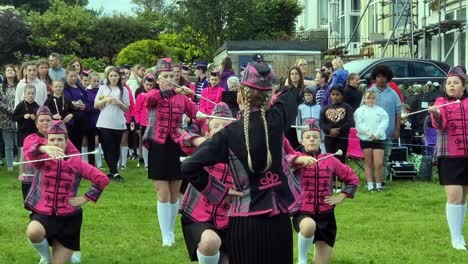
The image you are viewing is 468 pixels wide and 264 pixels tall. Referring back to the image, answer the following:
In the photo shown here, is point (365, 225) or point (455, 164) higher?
point (455, 164)

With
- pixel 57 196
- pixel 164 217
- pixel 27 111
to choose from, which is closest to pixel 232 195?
pixel 57 196

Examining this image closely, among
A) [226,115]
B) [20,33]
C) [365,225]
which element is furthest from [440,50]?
[20,33]

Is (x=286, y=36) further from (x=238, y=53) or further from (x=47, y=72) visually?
(x=47, y=72)

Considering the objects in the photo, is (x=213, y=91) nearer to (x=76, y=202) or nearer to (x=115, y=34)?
(x=76, y=202)

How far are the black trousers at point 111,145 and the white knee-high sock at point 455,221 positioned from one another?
270 inches

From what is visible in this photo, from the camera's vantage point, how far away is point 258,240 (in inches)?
212

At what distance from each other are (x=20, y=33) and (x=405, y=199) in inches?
1507

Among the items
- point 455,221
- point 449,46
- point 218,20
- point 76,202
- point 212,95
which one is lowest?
point 455,221

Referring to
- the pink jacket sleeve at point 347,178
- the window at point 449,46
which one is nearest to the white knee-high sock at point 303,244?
the pink jacket sleeve at point 347,178

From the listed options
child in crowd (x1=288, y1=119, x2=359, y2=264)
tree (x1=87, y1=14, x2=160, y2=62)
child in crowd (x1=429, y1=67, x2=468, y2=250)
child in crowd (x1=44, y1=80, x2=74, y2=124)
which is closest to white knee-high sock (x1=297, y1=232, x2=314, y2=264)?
child in crowd (x1=288, y1=119, x2=359, y2=264)

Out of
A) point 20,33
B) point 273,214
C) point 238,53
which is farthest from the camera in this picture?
point 20,33

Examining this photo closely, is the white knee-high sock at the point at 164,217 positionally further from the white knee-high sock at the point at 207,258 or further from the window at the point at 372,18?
the window at the point at 372,18

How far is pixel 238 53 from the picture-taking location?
83.3 ft

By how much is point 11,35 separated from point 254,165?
44.5 metres
